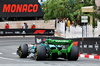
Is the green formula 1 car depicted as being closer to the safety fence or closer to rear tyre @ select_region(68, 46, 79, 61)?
rear tyre @ select_region(68, 46, 79, 61)

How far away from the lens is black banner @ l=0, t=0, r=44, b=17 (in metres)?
58.0

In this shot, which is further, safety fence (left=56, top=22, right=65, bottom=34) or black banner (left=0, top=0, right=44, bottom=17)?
black banner (left=0, top=0, right=44, bottom=17)

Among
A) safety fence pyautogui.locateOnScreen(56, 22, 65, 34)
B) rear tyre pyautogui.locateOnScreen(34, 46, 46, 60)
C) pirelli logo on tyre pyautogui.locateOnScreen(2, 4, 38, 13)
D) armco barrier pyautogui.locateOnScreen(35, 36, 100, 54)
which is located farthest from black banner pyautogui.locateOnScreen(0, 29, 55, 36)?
rear tyre pyautogui.locateOnScreen(34, 46, 46, 60)

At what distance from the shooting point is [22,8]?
58.1 m

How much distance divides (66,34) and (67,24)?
1069mm

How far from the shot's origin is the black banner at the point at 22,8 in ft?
190

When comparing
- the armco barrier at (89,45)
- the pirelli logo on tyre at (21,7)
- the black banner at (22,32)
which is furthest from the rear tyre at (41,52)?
the pirelli logo on tyre at (21,7)

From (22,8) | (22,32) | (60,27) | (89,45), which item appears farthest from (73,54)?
(22,8)

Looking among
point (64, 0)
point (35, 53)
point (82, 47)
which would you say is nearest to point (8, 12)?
point (64, 0)

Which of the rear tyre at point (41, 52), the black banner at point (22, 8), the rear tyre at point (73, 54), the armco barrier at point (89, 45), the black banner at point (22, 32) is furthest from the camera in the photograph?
the black banner at point (22, 8)

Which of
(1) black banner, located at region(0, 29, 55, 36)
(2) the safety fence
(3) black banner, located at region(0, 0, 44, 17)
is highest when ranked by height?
(3) black banner, located at region(0, 0, 44, 17)

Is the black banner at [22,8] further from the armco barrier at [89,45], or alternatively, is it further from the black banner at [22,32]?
the armco barrier at [89,45]

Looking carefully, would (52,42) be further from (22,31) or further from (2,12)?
(2,12)

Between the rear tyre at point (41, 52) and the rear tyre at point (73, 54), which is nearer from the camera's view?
the rear tyre at point (41, 52)
